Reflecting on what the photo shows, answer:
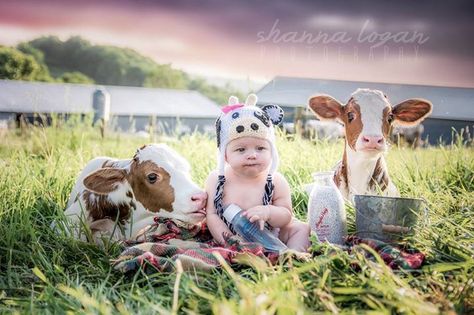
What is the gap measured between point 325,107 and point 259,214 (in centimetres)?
135

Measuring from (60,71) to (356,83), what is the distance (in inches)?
984

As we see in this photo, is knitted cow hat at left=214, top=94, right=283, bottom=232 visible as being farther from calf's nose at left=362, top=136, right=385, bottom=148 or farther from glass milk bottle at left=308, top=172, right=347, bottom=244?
calf's nose at left=362, top=136, right=385, bottom=148

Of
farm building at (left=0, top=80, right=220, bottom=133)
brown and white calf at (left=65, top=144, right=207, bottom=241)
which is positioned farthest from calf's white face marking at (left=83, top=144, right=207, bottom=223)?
farm building at (left=0, top=80, right=220, bottom=133)

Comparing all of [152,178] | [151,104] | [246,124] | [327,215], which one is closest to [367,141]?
[327,215]

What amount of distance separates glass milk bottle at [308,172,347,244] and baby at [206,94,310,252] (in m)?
0.11

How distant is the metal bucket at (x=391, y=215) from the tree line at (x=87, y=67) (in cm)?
279

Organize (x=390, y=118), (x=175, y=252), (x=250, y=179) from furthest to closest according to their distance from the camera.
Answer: (x=390, y=118)
(x=250, y=179)
(x=175, y=252)

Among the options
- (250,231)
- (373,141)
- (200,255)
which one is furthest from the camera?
(373,141)

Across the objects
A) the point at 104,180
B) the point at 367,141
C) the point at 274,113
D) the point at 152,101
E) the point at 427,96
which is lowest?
Result: the point at 104,180

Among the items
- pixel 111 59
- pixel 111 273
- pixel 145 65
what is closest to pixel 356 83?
pixel 111 273

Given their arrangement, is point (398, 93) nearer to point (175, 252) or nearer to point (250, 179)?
point (250, 179)

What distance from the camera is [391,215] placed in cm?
256

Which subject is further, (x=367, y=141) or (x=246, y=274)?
(x=367, y=141)

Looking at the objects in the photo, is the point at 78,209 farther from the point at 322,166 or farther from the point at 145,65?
the point at 145,65
